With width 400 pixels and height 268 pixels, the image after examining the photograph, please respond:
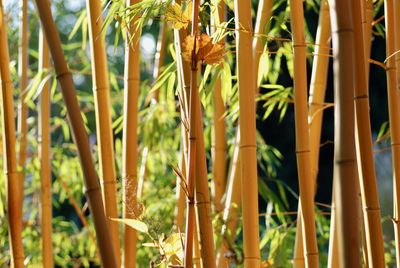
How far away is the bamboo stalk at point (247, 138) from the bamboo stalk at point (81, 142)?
501 mm

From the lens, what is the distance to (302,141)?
5.44ft

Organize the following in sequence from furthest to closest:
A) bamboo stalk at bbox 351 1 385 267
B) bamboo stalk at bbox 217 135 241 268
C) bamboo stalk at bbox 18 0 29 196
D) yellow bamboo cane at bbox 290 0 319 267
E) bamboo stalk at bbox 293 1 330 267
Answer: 1. bamboo stalk at bbox 18 0 29 196
2. bamboo stalk at bbox 217 135 241 268
3. bamboo stalk at bbox 293 1 330 267
4. yellow bamboo cane at bbox 290 0 319 267
5. bamboo stalk at bbox 351 1 385 267

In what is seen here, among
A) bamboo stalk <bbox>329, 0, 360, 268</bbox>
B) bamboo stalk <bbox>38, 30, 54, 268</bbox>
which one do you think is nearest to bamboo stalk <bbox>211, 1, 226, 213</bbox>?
bamboo stalk <bbox>38, 30, 54, 268</bbox>

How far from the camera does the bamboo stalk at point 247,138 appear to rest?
163cm

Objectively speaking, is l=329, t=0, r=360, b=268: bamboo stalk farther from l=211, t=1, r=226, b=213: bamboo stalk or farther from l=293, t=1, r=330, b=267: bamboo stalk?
l=211, t=1, r=226, b=213: bamboo stalk

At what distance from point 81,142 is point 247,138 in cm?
53

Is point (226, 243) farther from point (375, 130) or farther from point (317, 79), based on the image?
point (375, 130)

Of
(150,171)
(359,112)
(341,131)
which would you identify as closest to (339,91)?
(341,131)

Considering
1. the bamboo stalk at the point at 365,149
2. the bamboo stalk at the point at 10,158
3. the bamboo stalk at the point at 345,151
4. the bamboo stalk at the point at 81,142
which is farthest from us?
the bamboo stalk at the point at 10,158

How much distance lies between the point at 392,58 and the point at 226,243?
117cm

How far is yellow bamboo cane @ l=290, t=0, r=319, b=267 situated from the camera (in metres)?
1.62

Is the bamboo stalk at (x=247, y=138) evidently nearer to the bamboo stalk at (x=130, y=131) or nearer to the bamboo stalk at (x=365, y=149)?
the bamboo stalk at (x=365, y=149)

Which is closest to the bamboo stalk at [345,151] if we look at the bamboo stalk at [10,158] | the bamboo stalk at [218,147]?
the bamboo stalk at [10,158]

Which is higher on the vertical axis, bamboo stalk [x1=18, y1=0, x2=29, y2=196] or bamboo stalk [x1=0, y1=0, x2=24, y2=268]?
bamboo stalk [x1=18, y1=0, x2=29, y2=196]
